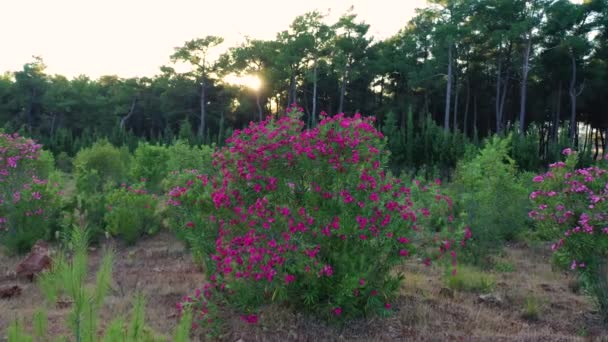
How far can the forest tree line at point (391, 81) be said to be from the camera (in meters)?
30.6

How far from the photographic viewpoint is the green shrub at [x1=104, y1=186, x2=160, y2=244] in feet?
27.6

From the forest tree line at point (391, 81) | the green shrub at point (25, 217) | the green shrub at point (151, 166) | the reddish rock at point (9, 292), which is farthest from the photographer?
the forest tree line at point (391, 81)

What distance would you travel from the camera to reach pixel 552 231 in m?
5.02

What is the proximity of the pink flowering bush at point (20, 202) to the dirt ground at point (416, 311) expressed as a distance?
3.29ft

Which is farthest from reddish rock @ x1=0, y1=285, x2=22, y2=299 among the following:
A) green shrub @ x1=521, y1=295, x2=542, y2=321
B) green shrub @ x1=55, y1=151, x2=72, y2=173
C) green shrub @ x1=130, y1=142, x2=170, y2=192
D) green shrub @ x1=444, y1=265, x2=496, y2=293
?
green shrub @ x1=55, y1=151, x2=72, y2=173

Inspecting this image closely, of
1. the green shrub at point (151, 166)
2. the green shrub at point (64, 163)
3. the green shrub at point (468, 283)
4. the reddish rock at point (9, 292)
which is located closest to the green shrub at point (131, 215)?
the reddish rock at point (9, 292)

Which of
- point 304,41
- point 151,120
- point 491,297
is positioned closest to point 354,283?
point 491,297

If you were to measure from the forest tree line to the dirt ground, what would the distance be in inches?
796

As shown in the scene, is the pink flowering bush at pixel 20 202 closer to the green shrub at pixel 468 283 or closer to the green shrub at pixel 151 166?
the green shrub at pixel 151 166

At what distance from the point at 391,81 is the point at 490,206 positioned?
3208cm

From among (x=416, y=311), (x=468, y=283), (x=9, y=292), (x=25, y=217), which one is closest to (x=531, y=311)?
(x=468, y=283)

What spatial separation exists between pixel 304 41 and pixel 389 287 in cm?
3254

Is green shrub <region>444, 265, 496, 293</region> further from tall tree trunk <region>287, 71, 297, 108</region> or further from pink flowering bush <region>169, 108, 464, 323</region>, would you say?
tall tree trunk <region>287, 71, 297, 108</region>

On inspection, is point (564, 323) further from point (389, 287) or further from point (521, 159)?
point (521, 159)
